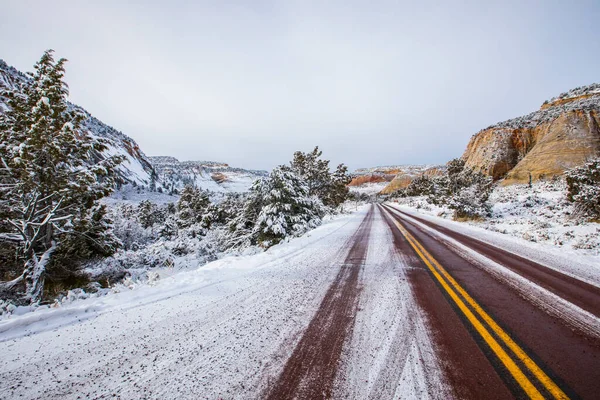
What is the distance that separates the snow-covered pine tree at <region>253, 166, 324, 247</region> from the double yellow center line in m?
8.14

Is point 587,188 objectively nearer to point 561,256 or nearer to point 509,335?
point 561,256

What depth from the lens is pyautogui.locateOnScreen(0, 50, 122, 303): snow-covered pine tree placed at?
6672 mm

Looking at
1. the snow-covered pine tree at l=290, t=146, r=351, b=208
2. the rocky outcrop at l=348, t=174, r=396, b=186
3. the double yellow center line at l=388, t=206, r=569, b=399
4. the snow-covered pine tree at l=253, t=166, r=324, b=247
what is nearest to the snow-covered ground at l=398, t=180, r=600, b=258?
the double yellow center line at l=388, t=206, r=569, b=399

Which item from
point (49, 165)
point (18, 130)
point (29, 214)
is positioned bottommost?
point (29, 214)

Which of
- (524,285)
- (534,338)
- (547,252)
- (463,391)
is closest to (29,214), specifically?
(463,391)

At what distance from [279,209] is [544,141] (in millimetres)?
45955

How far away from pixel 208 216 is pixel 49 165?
1984 centimetres

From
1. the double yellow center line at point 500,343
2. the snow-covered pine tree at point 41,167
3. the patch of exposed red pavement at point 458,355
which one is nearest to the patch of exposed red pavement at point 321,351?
the patch of exposed red pavement at point 458,355

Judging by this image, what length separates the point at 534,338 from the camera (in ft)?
8.32

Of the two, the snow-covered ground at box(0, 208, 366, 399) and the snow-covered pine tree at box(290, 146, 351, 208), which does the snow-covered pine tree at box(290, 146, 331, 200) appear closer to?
the snow-covered pine tree at box(290, 146, 351, 208)

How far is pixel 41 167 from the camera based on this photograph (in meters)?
6.84

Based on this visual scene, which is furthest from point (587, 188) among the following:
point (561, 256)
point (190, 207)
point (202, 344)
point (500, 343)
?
point (190, 207)

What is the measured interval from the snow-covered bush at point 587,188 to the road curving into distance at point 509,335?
903cm

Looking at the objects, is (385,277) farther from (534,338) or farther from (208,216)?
(208,216)
